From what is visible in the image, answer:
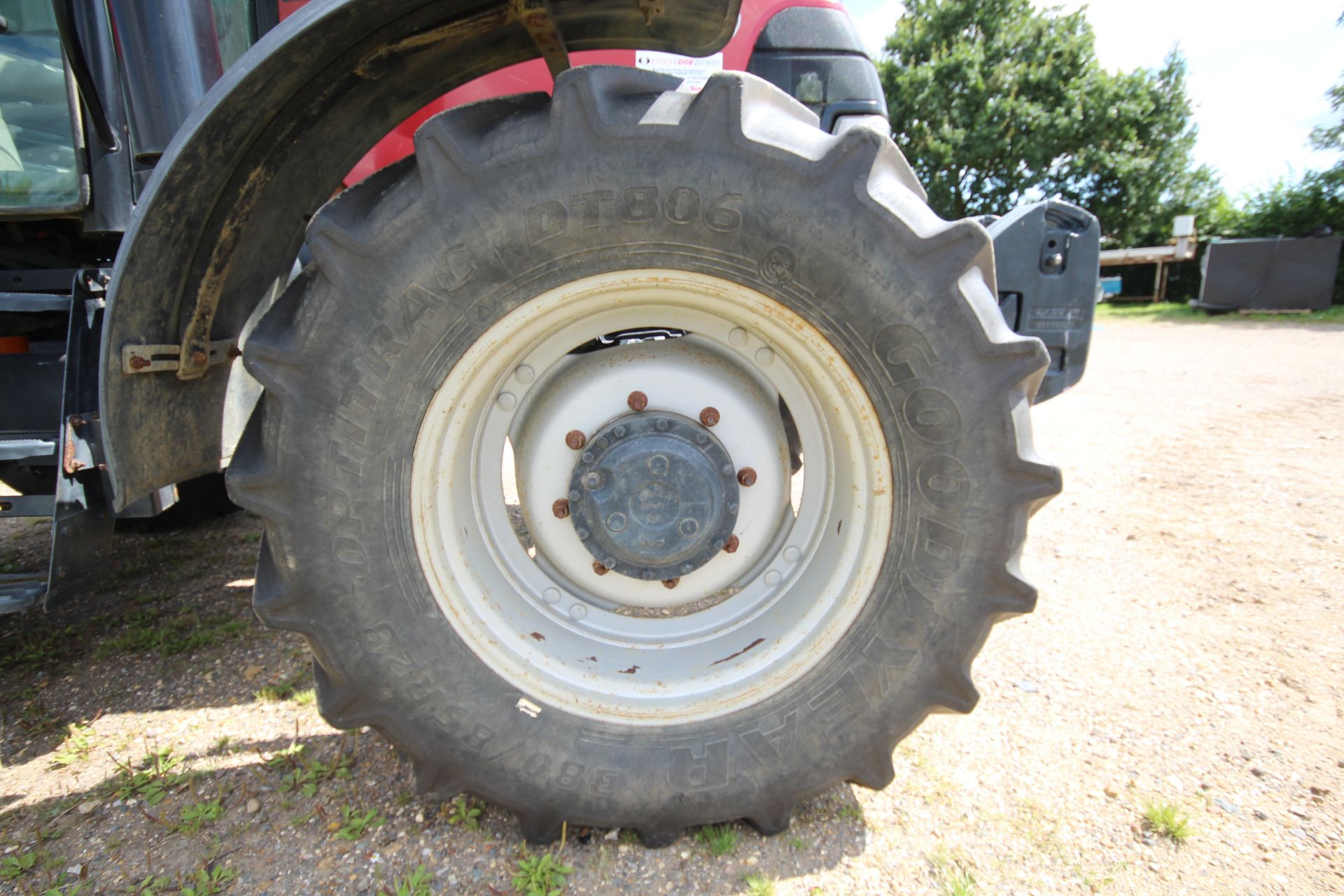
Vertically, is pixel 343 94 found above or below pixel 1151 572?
above

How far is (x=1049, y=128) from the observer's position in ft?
70.9

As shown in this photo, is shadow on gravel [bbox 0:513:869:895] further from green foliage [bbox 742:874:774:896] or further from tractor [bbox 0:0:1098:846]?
tractor [bbox 0:0:1098:846]

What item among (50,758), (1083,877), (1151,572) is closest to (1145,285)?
(1151,572)

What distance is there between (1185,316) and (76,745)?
724 inches

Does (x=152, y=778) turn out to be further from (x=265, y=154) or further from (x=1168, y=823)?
(x=1168, y=823)

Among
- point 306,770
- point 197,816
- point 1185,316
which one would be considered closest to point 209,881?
point 197,816

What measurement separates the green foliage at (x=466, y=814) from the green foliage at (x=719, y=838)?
0.53 m

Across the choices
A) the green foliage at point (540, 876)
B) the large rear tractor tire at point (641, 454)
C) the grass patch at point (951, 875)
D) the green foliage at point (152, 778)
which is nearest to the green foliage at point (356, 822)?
the large rear tractor tire at point (641, 454)

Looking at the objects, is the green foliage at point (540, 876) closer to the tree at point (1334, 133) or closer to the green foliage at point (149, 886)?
the green foliage at point (149, 886)

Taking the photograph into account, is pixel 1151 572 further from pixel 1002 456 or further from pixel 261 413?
pixel 261 413

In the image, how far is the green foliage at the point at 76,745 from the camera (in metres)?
1.96

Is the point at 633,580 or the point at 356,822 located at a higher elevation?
the point at 633,580

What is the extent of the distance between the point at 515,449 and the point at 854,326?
898 millimetres

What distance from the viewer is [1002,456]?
1.41m
